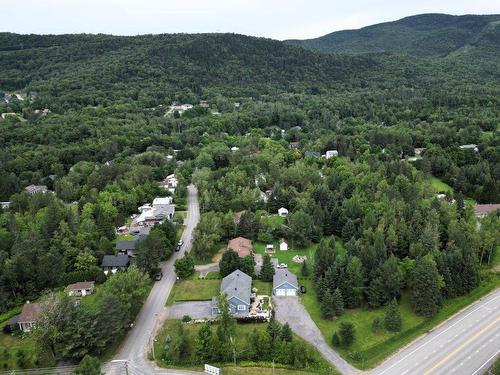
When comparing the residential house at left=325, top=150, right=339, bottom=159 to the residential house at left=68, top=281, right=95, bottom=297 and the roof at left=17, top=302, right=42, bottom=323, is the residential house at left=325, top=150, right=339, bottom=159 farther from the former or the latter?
the roof at left=17, top=302, right=42, bottom=323

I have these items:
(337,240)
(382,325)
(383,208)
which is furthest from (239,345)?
(383,208)

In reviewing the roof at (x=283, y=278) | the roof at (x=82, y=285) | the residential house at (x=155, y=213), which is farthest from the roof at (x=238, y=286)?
the residential house at (x=155, y=213)

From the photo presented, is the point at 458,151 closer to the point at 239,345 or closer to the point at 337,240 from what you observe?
the point at 337,240

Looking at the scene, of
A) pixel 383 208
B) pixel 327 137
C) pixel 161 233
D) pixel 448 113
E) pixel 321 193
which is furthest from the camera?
pixel 448 113

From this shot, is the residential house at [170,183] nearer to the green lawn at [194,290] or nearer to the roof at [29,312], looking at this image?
the green lawn at [194,290]

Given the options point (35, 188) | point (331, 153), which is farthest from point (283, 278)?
point (331, 153)

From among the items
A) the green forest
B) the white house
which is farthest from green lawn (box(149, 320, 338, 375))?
the white house
